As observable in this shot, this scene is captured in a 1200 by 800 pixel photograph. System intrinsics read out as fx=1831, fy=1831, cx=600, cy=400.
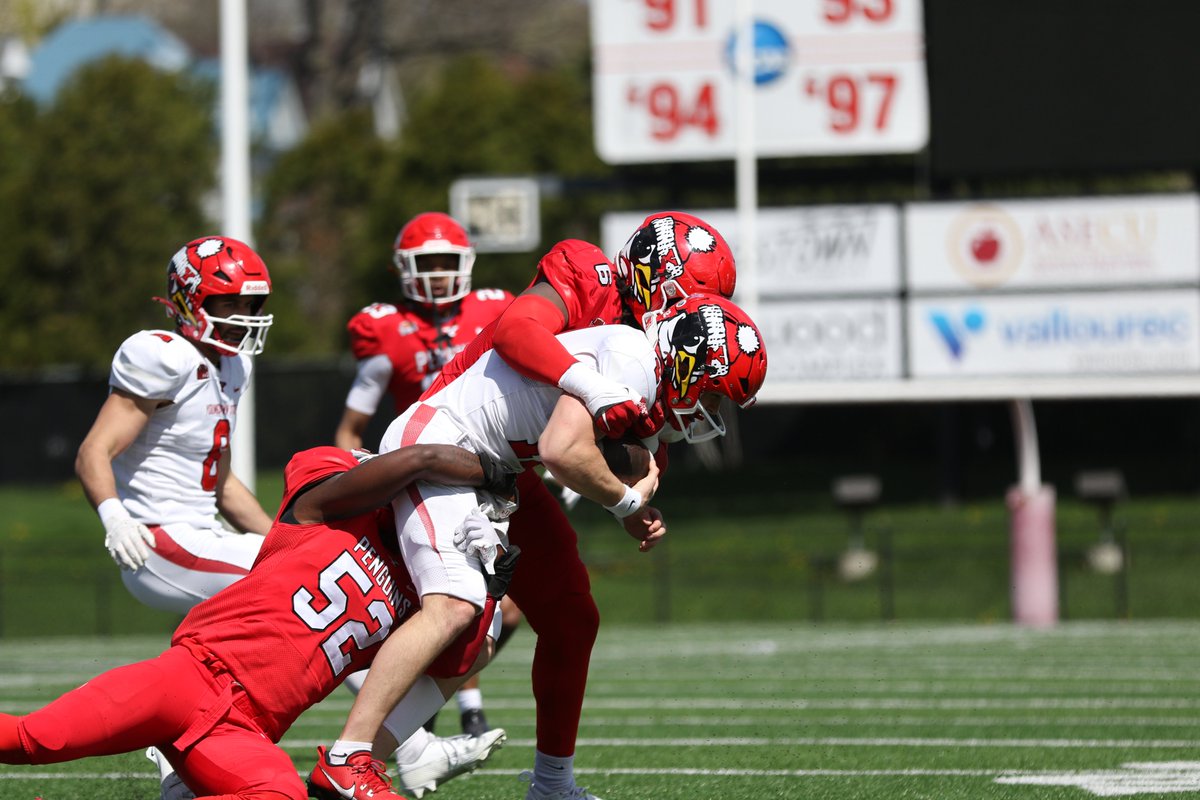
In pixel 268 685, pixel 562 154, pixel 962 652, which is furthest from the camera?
pixel 562 154

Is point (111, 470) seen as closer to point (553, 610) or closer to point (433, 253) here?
point (553, 610)

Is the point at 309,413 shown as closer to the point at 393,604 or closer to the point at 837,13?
the point at 837,13

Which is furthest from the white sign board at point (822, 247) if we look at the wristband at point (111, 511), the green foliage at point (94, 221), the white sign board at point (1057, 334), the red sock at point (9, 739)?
the red sock at point (9, 739)

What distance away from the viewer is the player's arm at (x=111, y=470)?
203 inches

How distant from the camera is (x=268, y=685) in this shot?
13.4 ft

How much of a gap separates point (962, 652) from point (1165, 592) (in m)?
5.89

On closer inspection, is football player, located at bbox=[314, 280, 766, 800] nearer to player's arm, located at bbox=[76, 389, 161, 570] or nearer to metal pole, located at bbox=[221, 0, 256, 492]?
player's arm, located at bbox=[76, 389, 161, 570]

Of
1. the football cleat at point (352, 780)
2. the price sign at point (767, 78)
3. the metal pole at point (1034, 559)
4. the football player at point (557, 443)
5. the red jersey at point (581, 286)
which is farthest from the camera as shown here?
the price sign at point (767, 78)

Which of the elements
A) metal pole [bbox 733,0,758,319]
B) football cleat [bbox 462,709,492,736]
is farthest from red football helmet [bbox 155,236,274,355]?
metal pole [bbox 733,0,758,319]

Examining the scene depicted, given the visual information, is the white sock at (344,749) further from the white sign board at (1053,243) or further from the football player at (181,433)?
the white sign board at (1053,243)

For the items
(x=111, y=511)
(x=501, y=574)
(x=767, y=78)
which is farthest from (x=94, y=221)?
(x=501, y=574)

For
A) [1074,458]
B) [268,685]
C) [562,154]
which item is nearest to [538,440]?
[268,685]

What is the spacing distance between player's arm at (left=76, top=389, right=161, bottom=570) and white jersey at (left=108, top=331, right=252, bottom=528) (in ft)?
0.23

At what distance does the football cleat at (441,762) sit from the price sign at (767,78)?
12.4 metres
